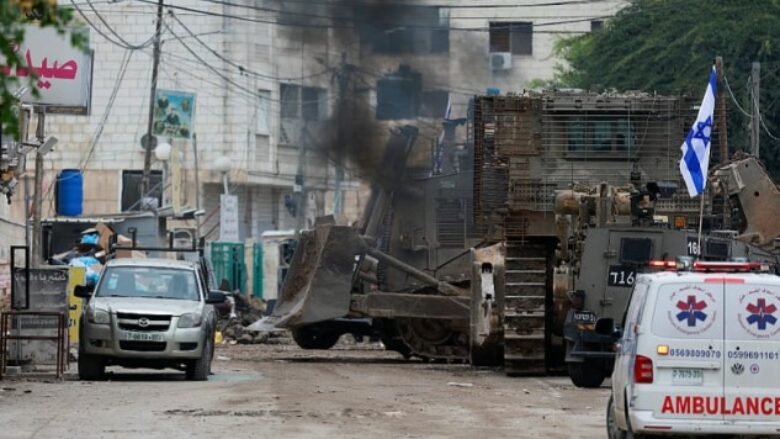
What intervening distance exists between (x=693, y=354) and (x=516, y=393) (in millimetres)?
8734

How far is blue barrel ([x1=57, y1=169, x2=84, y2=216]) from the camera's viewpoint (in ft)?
141

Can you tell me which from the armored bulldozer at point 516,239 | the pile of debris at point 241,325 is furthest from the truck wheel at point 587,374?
the pile of debris at point 241,325

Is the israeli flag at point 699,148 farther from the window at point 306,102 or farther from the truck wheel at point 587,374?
the window at point 306,102

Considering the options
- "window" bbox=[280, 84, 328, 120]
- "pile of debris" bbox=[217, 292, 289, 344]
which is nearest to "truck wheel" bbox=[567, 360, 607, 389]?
"pile of debris" bbox=[217, 292, 289, 344]

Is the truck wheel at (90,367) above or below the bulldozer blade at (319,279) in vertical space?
below

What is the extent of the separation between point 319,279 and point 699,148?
940 cm

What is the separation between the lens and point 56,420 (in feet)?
57.9

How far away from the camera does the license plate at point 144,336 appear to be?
2428cm

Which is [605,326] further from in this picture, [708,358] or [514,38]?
[514,38]

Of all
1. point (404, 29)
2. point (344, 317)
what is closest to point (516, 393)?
point (344, 317)

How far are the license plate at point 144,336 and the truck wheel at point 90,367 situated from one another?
0.55 metres

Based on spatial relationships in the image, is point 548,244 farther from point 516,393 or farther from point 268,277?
point 268,277

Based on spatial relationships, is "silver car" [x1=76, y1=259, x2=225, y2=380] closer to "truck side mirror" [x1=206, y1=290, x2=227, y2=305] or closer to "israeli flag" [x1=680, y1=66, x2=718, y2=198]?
"truck side mirror" [x1=206, y1=290, x2=227, y2=305]

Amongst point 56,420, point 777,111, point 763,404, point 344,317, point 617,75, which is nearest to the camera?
point 763,404
